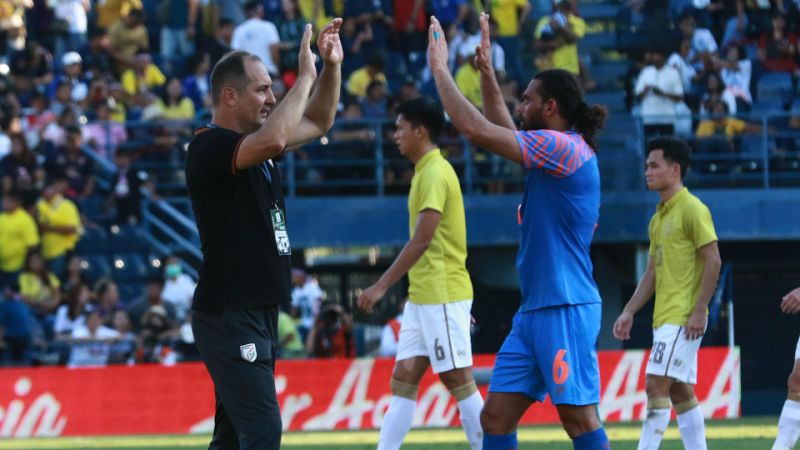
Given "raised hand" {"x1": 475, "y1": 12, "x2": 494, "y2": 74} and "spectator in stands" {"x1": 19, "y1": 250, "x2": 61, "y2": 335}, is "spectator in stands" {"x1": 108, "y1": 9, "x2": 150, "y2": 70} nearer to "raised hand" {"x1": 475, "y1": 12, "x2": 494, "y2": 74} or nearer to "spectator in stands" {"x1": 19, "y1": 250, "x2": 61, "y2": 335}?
"spectator in stands" {"x1": 19, "y1": 250, "x2": 61, "y2": 335}

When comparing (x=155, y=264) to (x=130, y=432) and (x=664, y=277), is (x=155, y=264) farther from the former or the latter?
(x=664, y=277)

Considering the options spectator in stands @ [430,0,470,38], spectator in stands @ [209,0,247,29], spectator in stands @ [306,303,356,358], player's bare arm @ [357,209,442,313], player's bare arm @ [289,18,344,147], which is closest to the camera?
player's bare arm @ [289,18,344,147]

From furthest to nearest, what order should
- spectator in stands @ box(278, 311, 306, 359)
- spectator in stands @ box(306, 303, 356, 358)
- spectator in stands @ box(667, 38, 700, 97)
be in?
spectator in stands @ box(667, 38, 700, 97) → spectator in stands @ box(278, 311, 306, 359) → spectator in stands @ box(306, 303, 356, 358)

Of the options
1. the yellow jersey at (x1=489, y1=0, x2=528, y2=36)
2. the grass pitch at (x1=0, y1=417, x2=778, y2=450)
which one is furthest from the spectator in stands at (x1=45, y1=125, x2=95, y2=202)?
the yellow jersey at (x1=489, y1=0, x2=528, y2=36)

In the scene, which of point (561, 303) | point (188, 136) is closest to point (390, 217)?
point (188, 136)

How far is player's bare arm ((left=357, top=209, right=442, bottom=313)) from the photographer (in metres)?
8.75

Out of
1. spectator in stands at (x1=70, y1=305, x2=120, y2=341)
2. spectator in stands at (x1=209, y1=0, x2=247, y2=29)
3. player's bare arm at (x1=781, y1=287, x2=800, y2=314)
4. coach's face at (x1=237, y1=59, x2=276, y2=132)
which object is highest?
spectator in stands at (x1=209, y1=0, x2=247, y2=29)

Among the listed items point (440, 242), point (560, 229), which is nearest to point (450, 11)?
point (440, 242)

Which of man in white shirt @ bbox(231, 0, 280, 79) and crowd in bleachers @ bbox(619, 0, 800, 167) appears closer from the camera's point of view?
crowd in bleachers @ bbox(619, 0, 800, 167)

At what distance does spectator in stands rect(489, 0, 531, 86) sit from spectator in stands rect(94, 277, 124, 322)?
21.0ft

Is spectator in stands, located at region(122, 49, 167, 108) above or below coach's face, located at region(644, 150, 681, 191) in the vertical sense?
above

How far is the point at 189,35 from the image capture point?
21.2m

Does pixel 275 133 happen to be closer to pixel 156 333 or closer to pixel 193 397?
pixel 193 397

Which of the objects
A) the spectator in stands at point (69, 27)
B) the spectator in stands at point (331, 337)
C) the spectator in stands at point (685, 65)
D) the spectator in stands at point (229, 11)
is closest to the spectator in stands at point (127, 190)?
the spectator in stands at point (229, 11)
